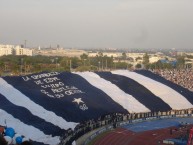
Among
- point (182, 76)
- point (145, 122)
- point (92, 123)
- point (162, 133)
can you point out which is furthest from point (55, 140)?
point (182, 76)

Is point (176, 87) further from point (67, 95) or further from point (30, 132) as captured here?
point (30, 132)

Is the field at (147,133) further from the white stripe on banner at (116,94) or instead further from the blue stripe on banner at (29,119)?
the blue stripe on banner at (29,119)

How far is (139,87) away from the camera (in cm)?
3931

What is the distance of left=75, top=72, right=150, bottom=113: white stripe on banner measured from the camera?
34.8m

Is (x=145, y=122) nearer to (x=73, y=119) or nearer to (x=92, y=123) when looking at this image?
(x=92, y=123)

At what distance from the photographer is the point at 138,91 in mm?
38594

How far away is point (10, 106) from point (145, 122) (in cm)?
1435

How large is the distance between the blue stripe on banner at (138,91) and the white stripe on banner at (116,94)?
2.50 feet

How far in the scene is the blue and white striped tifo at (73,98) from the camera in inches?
910

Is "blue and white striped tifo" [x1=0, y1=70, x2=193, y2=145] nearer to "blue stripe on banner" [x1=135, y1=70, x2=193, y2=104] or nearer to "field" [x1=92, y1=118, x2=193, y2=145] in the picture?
"blue stripe on banner" [x1=135, y1=70, x2=193, y2=104]

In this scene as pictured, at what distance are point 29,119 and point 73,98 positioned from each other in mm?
8455

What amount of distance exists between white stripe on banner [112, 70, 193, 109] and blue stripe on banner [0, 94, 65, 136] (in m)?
17.3

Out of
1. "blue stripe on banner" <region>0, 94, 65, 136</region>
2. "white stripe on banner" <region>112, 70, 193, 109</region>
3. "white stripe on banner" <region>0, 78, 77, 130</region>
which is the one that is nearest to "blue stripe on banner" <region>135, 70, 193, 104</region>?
"white stripe on banner" <region>112, 70, 193, 109</region>

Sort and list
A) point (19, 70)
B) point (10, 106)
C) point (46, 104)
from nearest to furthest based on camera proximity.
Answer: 1. point (10, 106)
2. point (46, 104)
3. point (19, 70)
